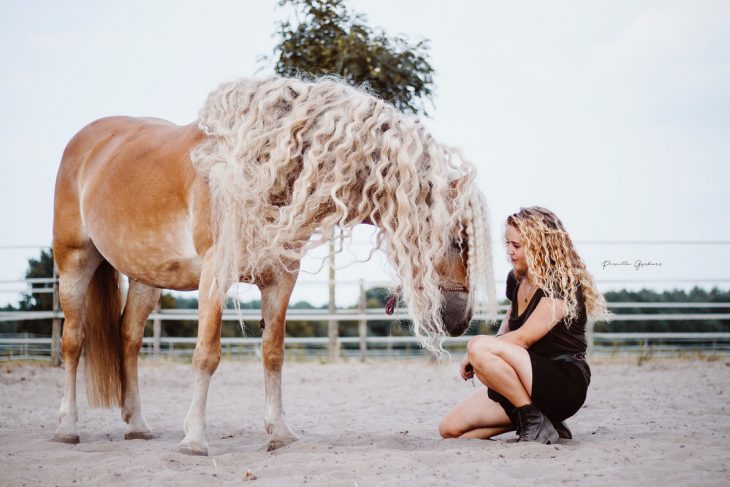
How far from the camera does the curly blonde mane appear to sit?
310cm

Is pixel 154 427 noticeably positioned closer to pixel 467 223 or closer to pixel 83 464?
pixel 83 464

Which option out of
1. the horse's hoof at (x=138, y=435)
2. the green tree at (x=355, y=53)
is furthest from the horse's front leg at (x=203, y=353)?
the green tree at (x=355, y=53)

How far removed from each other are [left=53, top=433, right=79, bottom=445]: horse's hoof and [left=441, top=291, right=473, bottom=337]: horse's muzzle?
2.17m

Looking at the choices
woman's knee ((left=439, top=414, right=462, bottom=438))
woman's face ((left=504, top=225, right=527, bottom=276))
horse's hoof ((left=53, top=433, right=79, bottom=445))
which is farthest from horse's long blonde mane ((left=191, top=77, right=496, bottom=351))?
horse's hoof ((left=53, top=433, right=79, bottom=445))

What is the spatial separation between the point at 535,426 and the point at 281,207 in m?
1.49

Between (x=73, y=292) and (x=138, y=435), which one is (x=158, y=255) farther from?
(x=138, y=435)

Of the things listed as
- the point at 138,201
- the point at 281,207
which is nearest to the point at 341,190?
the point at 281,207

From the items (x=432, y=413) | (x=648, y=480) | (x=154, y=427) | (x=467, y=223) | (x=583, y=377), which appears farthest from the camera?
(x=432, y=413)

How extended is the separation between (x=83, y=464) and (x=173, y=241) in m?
1.12

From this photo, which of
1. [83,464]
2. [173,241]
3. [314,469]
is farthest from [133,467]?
[173,241]

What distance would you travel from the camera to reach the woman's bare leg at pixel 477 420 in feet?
10.9

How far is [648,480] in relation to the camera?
7.70 feet

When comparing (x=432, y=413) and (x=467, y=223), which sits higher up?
(x=467, y=223)

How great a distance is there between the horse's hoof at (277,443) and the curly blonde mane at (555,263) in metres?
1.43
